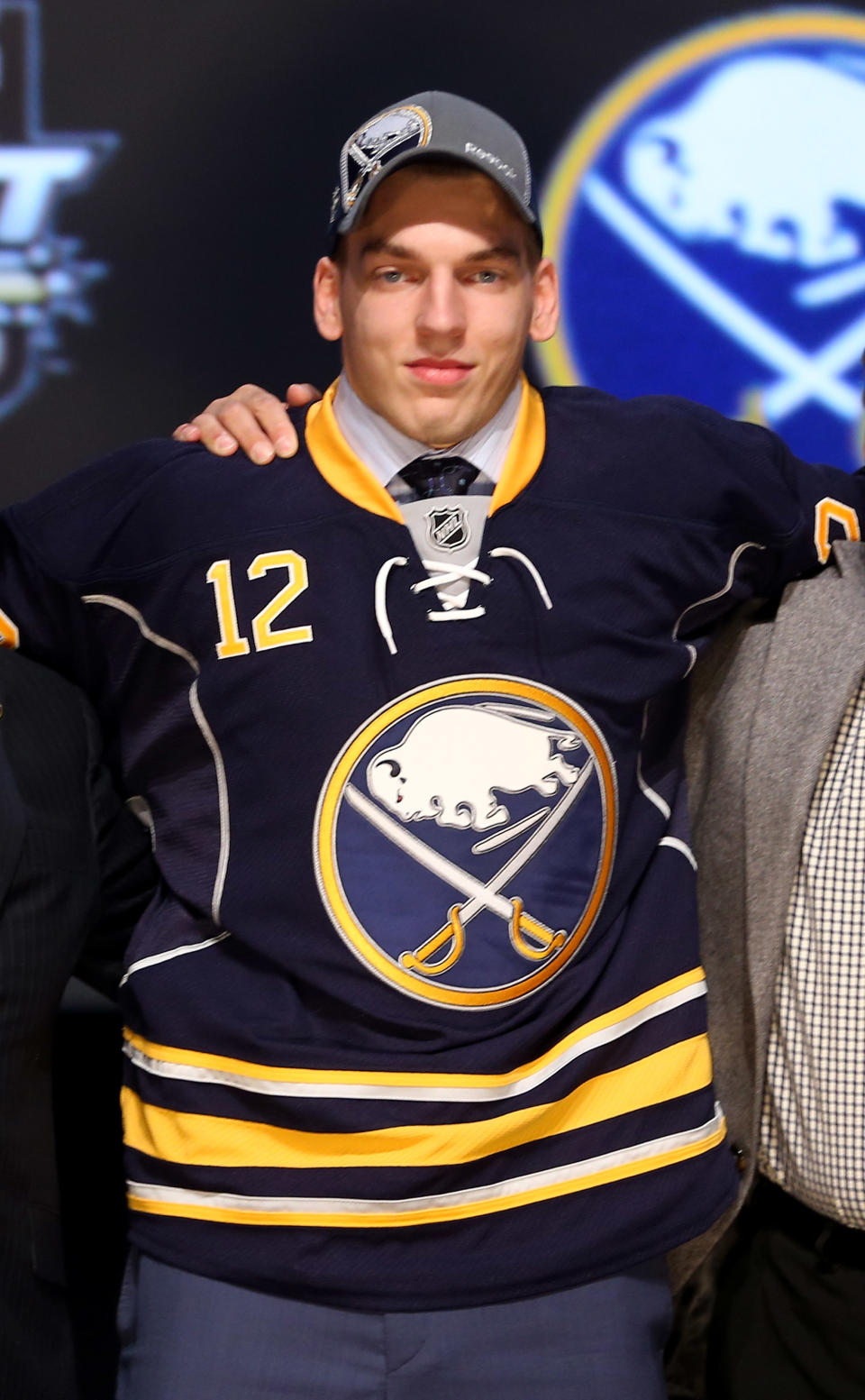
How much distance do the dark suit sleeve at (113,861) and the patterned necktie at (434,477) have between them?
1.11 feet

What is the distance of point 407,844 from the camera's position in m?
1.19

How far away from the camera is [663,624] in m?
1.31

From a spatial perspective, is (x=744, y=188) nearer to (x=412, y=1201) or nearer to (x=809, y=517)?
(x=809, y=517)

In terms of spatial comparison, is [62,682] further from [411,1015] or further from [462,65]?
[462,65]

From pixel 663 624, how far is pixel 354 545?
0.27m

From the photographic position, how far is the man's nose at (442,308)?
1201 mm

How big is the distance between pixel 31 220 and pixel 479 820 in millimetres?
1003

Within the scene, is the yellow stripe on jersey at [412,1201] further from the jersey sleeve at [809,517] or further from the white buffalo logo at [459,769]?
the jersey sleeve at [809,517]

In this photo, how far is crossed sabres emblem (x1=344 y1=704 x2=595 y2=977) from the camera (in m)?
1.19

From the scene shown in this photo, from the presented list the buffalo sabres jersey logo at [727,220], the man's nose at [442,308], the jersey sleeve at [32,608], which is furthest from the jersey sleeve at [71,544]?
the buffalo sabres jersey logo at [727,220]

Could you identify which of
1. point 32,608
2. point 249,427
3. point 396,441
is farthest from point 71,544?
point 396,441

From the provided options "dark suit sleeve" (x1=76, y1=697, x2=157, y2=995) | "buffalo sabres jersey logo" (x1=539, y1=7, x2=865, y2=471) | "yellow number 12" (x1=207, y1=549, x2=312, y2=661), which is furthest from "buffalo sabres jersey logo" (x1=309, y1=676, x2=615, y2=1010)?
"buffalo sabres jersey logo" (x1=539, y1=7, x2=865, y2=471)

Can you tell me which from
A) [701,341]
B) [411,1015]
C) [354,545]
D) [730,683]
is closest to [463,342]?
[354,545]

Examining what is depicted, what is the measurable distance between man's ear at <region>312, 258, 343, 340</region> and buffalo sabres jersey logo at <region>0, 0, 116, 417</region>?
0.57 meters
